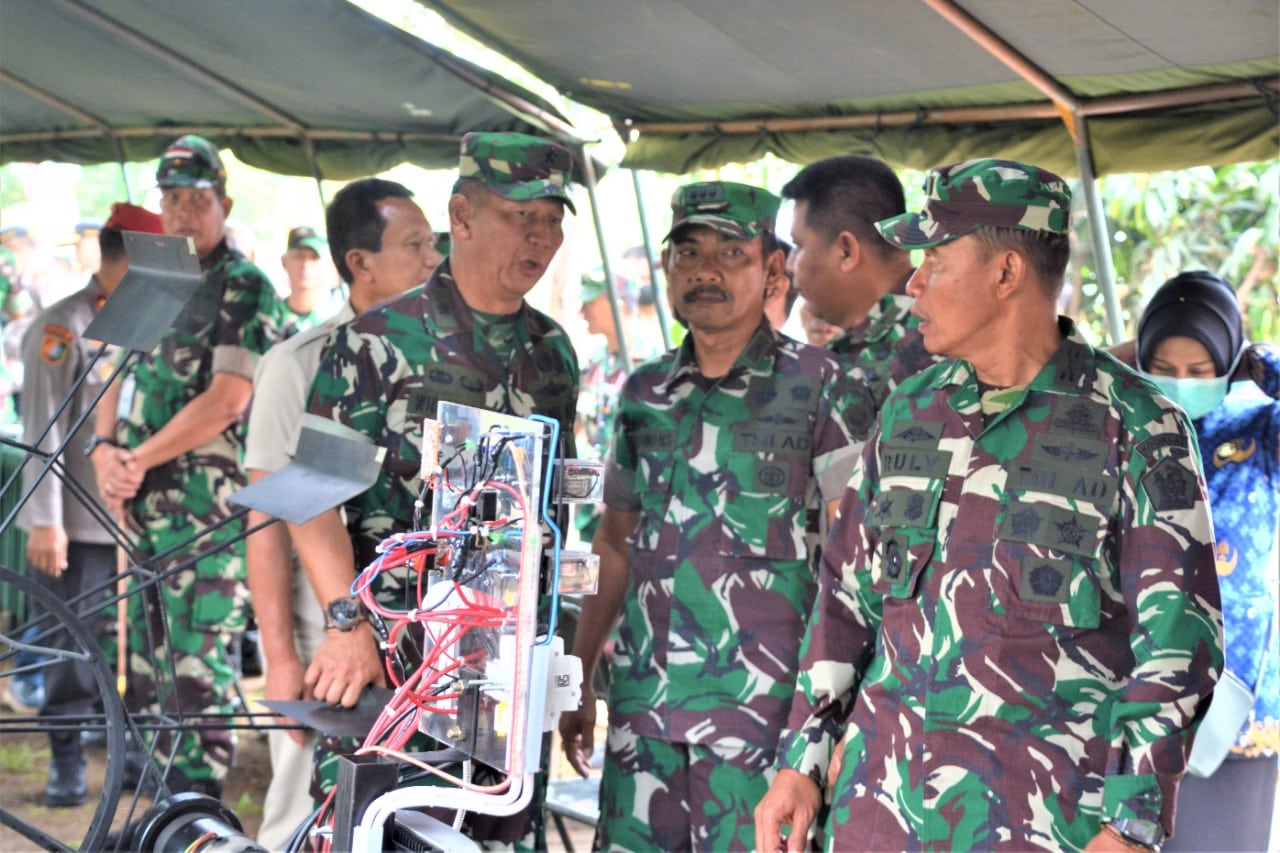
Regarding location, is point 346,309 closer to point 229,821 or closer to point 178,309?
point 178,309

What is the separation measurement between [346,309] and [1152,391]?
8.41ft

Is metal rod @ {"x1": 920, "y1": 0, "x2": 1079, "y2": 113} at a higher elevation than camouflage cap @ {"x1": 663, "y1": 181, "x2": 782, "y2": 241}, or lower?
higher

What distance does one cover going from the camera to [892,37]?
158 inches

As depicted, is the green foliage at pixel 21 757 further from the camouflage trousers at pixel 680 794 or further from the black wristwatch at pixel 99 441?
the camouflage trousers at pixel 680 794

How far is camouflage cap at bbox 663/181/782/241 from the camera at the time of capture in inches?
124

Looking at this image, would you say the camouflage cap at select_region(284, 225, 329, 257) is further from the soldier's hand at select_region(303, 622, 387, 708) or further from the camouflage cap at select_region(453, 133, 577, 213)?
the soldier's hand at select_region(303, 622, 387, 708)

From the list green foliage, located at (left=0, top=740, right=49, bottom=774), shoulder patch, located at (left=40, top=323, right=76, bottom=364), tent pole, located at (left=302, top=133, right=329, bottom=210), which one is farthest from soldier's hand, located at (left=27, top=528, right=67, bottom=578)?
tent pole, located at (left=302, top=133, right=329, bottom=210)

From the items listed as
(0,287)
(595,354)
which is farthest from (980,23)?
(0,287)

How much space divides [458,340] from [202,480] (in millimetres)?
2012

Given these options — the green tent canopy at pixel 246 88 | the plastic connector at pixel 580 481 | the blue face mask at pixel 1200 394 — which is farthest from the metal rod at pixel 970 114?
the plastic connector at pixel 580 481

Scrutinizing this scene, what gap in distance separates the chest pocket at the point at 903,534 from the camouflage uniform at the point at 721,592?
52 cm

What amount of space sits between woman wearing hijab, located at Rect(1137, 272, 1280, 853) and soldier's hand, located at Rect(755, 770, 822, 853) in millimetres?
1364

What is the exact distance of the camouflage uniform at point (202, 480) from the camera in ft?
15.3

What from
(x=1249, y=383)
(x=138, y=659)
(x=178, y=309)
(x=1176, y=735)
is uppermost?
(x=1249, y=383)
